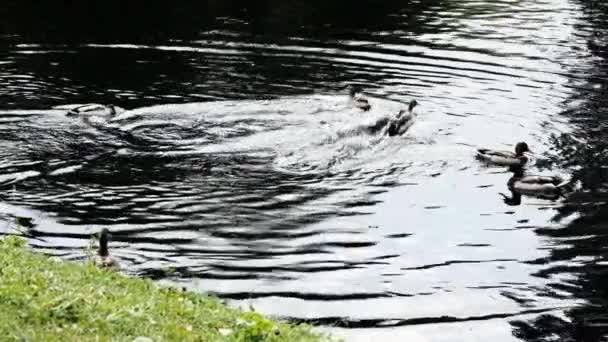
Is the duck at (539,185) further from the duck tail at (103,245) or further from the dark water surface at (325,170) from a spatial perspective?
the duck tail at (103,245)

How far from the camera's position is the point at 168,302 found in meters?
12.0

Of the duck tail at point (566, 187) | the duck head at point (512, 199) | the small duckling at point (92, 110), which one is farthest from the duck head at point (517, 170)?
the small duckling at point (92, 110)

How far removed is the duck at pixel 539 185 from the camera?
20.3m

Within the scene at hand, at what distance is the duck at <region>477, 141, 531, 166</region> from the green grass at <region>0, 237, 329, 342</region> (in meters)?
10.6

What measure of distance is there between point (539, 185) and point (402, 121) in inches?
211

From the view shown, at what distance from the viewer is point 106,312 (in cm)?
1048

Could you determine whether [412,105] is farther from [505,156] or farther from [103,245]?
[103,245]

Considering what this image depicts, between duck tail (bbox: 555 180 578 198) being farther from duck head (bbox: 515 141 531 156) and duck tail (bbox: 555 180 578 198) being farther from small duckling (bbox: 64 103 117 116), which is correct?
small duckling (bbox: 64 103 117 116)

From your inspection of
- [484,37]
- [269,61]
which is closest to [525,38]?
[484,37]

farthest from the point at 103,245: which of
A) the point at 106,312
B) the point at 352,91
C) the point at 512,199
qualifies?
the point at 352,91

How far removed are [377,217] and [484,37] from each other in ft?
73.3

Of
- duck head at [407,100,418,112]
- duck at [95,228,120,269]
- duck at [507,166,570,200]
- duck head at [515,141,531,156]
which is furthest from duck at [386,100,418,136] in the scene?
duck at [95,228,120,269]

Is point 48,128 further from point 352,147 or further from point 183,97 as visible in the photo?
point 352,147

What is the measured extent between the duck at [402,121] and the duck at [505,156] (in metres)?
2.40
